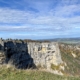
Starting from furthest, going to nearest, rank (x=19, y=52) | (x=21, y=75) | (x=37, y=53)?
(x=37, y=53), (x=19, y=52), (x=21, y=75)

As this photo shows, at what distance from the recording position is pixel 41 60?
210 ft

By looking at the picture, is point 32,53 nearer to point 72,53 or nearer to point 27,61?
point 27,61

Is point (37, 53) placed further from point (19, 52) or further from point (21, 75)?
point (21, 75)

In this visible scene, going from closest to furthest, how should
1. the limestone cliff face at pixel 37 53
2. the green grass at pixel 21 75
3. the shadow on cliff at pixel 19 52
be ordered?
the green grass at pixel 21 75, the shadow on cliff at pixel 19 52, the limestone cliff face at pixel 37 53

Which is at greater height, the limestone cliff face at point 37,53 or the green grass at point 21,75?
the green grass at point 21,75

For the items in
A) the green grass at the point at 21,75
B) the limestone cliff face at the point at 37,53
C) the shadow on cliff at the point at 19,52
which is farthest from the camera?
the limestone cliff face at the point at 37,53

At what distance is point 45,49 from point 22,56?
13.7 meters

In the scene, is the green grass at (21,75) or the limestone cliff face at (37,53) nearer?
the green grass at (21,75)

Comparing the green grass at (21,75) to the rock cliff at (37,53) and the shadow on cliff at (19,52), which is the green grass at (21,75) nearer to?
the shadow on cliff at (19,52)

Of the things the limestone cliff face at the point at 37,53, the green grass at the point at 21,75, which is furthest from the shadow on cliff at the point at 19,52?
the green grass at the point at 21,75

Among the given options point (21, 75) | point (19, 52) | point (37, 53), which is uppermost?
point (21, 75)

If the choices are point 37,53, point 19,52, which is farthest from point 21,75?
point 37,53

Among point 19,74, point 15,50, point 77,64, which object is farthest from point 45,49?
point 19,74

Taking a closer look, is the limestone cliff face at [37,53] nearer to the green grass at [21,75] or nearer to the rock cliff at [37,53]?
the rock cliff at [37,53]
